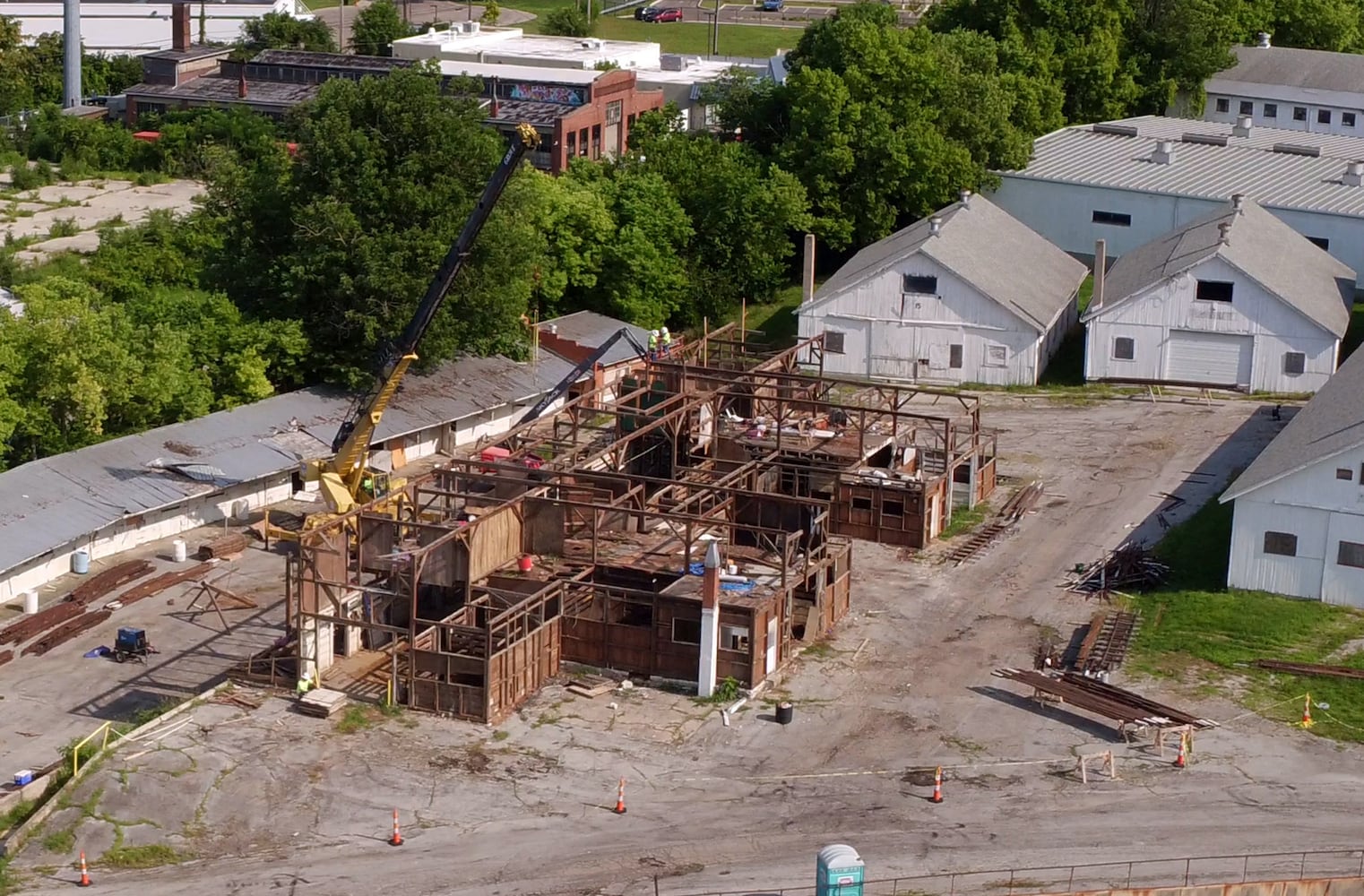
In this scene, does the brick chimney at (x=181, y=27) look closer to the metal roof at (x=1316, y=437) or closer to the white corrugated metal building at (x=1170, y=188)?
the white corrugated metal building at (x=1170, y=188)

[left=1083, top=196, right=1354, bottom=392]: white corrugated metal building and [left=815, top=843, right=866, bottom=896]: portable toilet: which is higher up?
[left=1083, top=196, right=1354, bottom=392]: white corrugated metal building

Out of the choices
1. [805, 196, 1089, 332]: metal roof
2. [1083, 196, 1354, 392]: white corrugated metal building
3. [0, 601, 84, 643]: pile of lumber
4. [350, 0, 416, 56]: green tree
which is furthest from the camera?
[350, 0, 416, 56]: green tree

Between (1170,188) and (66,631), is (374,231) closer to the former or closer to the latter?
(66,631)

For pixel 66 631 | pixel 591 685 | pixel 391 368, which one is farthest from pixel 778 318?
pixel 66 631

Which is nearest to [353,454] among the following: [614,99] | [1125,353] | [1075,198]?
[1125,353]

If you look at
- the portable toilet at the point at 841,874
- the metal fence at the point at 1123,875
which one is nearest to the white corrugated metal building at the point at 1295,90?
the metal fence at the point at 1123,875

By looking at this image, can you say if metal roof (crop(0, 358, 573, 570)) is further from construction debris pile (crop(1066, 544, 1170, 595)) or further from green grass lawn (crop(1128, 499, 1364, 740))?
green grass lawn (crop(1128, 499, 1364, 740))

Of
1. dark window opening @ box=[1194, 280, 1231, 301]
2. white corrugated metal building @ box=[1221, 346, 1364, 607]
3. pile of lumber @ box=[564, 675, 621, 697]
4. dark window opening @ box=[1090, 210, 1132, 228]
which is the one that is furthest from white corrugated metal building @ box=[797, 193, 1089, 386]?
pile of lumber @ box=[564, 675, 621, 697]
